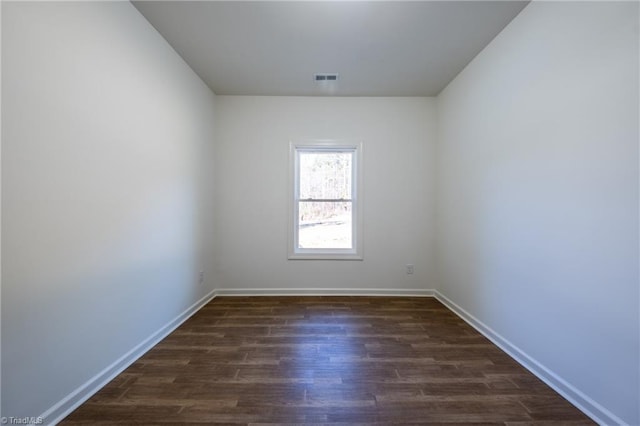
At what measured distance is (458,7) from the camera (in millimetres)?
1930

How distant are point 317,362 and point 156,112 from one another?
2396 millimetres

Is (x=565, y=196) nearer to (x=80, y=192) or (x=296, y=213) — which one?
(x=296, y=213)

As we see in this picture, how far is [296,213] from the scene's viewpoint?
11.6 feet

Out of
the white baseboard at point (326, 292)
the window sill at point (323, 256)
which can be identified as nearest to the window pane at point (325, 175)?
the window sill at point (323, 256)

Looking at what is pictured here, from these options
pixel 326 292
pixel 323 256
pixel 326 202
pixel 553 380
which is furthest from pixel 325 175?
pixel 553 380

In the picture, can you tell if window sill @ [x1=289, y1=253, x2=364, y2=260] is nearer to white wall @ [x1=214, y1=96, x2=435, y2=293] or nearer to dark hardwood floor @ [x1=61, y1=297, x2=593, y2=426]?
white wall @ [x1=214, y1=96, x2=435, y2=293]

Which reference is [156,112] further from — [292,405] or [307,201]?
[292,405]

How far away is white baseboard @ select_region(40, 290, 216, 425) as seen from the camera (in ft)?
4.58

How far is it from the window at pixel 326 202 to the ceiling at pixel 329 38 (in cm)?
88

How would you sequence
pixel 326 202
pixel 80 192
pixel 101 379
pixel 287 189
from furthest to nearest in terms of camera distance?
pixel 326 202 → pixel 287 189 → pixel 101 379 → pixel 80 192

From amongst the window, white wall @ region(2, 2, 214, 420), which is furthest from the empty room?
the window

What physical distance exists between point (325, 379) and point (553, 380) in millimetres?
1459

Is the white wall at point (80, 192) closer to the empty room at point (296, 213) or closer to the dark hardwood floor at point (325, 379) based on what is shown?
the empty room at point (296, 213)

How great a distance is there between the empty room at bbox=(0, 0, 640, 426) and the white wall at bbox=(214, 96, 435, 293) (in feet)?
0.09
